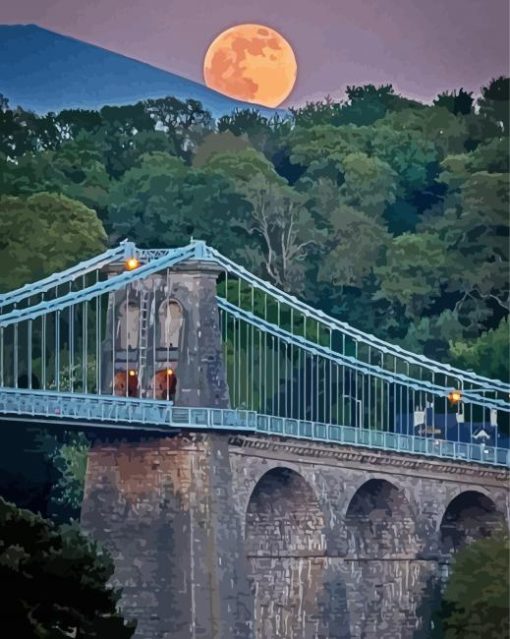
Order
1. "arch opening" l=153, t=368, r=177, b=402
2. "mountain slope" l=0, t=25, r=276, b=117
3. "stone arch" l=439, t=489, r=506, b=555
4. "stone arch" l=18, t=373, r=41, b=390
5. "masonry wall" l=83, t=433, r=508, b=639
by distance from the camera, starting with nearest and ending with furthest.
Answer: "mountain slope" l=0, t=25, r=276, b=117 < "stone arch" l=18, t=373, r=41, b=390 < "masonry wall" l=83, t=433, r=508, b=639 < "arch opening" l=153, t=368, r=177, b=402 < "stone arch" l=439, t=489, r=506, b=555

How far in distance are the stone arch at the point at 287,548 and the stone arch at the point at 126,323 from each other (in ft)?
7.08

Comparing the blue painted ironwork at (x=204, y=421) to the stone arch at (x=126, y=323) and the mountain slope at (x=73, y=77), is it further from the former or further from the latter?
the mountain slope at (x=73, y=77)

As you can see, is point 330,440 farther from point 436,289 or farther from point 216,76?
point 216,76

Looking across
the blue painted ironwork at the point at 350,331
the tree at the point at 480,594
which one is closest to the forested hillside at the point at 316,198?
the blue painted ironwork at the point at 350,331

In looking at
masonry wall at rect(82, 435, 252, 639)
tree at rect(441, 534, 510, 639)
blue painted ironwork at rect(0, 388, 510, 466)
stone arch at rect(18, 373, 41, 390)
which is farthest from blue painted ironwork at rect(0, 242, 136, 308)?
tree at rect(441, 534, 510, 639)

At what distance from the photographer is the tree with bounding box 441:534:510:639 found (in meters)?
37.3

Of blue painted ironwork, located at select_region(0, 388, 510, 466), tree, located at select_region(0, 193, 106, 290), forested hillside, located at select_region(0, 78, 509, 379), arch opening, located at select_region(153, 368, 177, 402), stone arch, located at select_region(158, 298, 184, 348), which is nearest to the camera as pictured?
blue painted ironwork, located at select_region(0, 388, 510, 466)

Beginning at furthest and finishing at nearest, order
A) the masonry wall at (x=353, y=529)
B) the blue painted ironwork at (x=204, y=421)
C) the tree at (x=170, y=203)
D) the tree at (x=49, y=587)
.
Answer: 1. the masonry wall at (x=353, y=529)
2. the tree at (x=170, y=203)
3. the blue painted ironwork at (x=204, y=421)
4. the tree at (x=49, y=587)

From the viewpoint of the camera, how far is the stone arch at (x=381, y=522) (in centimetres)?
3978

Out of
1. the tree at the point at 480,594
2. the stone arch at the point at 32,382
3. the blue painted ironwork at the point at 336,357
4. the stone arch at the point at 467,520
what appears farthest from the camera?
the stone arch at the point at 467,520

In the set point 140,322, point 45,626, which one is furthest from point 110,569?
point 140,322

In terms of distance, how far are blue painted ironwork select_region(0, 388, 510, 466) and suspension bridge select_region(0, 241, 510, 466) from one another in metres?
0.01

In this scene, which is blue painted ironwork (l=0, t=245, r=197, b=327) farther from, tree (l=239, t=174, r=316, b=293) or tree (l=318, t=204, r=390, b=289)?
tree (l=318, t=204, r=390, b=289)

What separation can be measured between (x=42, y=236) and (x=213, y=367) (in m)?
2.40
